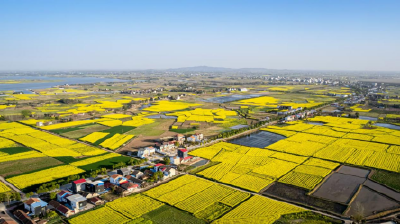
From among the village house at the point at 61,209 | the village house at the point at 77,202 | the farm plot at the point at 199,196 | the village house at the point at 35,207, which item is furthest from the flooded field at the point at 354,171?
the village house at the point at 35,207

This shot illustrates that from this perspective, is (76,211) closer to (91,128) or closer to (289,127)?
(91,128)

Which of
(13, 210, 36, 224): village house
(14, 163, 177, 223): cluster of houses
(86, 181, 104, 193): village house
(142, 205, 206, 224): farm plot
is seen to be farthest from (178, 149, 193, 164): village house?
(13, 210, 36, 224): village house

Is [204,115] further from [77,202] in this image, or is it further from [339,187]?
[77,202]

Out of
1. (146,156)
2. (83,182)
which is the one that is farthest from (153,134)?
(83,182)

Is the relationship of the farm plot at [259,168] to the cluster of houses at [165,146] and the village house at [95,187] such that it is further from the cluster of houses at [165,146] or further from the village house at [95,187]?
the village house at [95,187]

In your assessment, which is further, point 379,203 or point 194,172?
point 194,172

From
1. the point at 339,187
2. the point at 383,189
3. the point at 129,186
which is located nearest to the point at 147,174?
the point at 129,186
